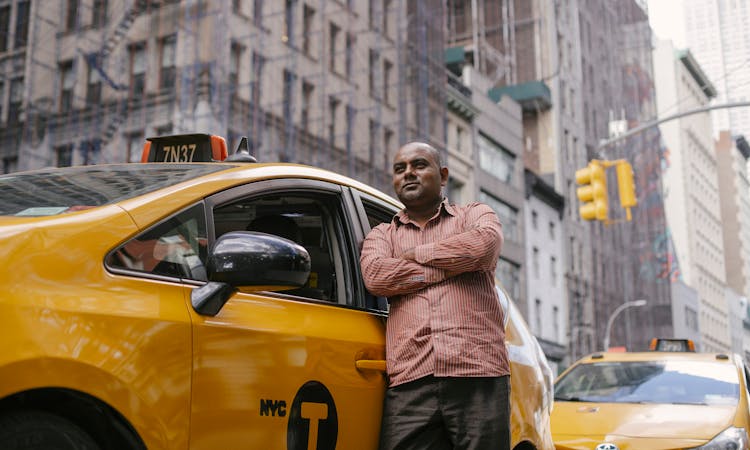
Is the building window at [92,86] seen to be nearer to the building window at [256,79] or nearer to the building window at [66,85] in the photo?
the building window at [66,85]

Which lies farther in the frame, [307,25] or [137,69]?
[307,25]

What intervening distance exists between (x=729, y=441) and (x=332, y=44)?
2610cm

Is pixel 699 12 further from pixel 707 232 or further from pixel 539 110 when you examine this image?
pixel 707 232

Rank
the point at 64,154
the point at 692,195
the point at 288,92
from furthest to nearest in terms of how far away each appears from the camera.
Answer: the point at 692,195 < the point at 288,92 < the point at 64,154

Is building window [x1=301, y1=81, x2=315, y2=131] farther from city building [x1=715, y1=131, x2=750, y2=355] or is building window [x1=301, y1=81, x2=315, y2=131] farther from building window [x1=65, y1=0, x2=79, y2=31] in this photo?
city building [x1=715, y1=131, x2=750, y2=355]

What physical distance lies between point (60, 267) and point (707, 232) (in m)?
103

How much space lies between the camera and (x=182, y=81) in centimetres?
2411

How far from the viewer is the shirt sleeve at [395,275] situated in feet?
11.8

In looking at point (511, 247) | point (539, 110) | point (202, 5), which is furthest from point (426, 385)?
point (539, 110)

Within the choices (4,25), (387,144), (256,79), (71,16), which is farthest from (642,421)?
(387,144)

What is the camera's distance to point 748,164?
128 metres

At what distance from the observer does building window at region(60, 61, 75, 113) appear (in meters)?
25.8

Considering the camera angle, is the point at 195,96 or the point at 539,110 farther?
the point at 539,110

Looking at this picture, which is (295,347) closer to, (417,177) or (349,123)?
(417,177)
